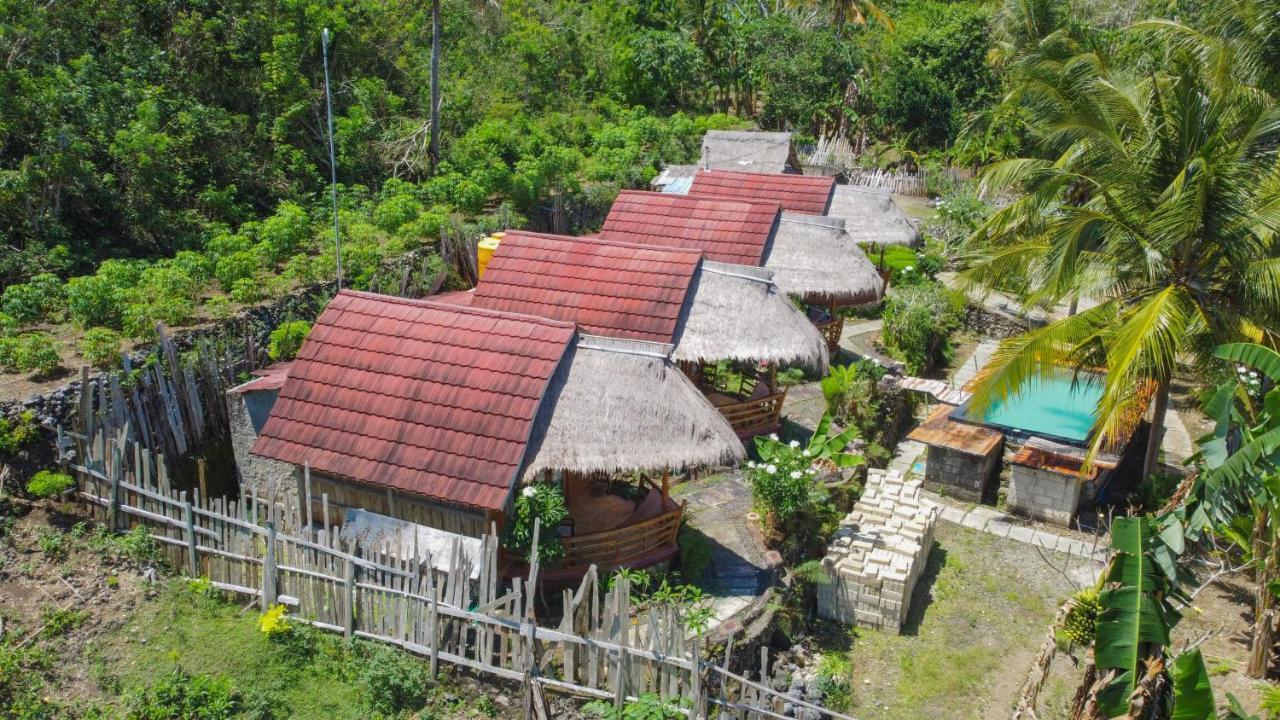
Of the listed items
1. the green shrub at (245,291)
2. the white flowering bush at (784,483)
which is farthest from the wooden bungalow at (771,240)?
the green shrub at (245,291)

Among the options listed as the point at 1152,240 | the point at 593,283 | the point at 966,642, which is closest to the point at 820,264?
the point at 593,283

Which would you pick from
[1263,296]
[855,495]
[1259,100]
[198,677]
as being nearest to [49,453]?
[198,677]

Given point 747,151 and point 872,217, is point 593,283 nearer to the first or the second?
point 872,217

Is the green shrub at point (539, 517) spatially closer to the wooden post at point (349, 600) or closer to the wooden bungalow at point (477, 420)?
the wooden bungalow at point (477, 420)

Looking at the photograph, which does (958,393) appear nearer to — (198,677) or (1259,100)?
(1259,100)

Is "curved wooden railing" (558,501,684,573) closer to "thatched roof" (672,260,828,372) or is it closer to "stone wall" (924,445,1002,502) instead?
"thatched roof" (672,260,828,372)

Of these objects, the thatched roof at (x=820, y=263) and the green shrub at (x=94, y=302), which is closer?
the green shrub at (x=94, y=302)
